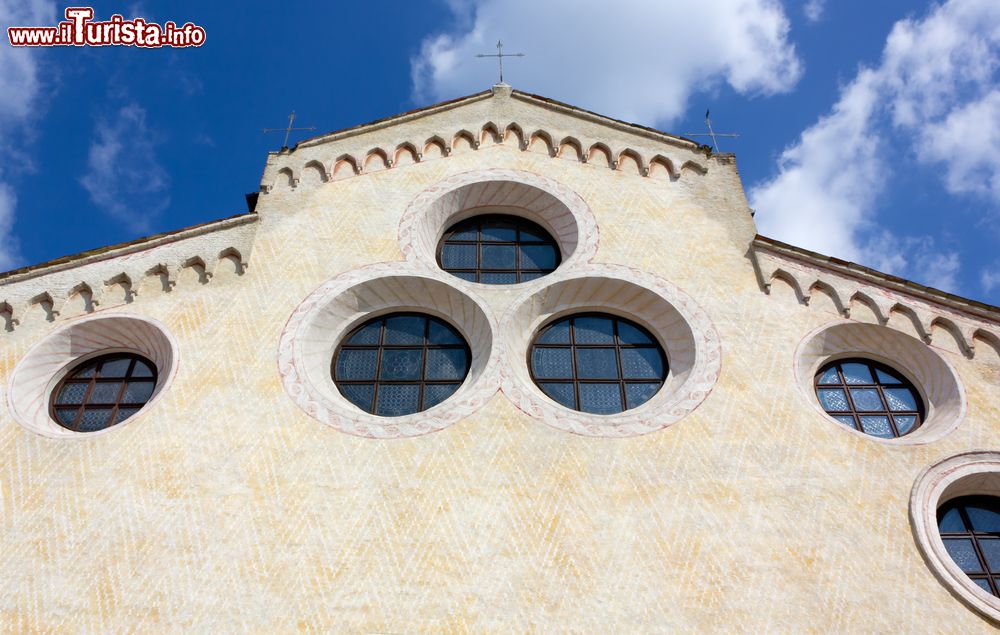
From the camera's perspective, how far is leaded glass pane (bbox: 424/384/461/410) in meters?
9.69

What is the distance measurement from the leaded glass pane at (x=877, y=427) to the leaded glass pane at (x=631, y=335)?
2.63 meters

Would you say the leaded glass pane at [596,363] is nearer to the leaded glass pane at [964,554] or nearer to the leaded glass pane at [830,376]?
the leaded glass pane at [830,376]

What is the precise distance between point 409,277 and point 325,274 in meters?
1.08

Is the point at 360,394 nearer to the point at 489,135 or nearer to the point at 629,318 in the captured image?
the point at 629,318

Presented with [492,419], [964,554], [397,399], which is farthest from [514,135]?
[964,554]

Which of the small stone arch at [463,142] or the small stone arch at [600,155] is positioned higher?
the small stone arch at [463,142]

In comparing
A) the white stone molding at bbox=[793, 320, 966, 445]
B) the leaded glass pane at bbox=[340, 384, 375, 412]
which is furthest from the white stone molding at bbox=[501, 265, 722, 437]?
the leaded glass pane at bbox=[340, 384, 375, 412]

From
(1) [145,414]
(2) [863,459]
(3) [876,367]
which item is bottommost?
(2) [863,459]

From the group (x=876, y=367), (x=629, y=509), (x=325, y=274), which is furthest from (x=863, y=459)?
(x=325, y=274)

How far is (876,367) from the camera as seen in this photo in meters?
10.0

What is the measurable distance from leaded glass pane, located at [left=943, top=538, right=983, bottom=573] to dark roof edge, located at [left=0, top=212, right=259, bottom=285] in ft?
30.5

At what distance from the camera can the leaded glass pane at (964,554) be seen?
318 inches

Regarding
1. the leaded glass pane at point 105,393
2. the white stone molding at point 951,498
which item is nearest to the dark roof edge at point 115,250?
the leaded glass pane at point 105,393

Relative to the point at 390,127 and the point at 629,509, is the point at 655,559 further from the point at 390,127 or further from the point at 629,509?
the point at 390,127
